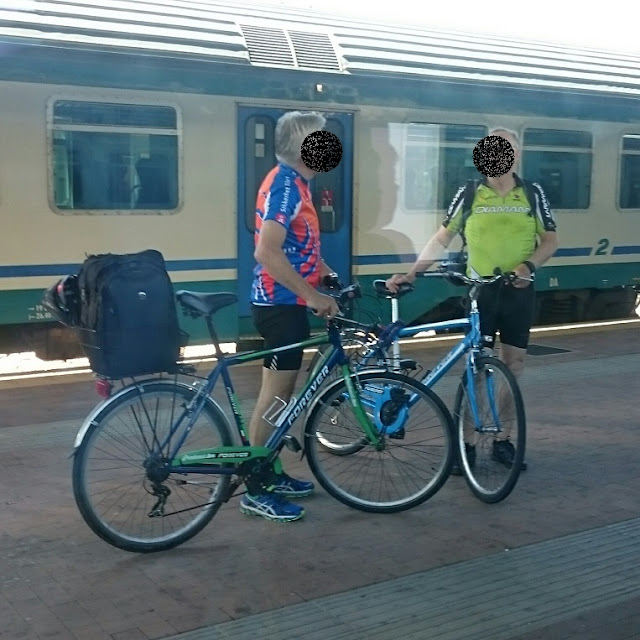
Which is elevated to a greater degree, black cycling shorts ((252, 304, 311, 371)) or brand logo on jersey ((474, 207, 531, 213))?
brand logo on jersey ((474, 207, 531, 213))

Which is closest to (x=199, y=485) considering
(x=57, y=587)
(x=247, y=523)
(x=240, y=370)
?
(x=247, y=523)

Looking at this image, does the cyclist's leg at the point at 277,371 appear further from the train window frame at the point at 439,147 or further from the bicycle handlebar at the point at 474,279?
the train window frame at the point at 439,147

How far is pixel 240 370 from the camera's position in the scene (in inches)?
336

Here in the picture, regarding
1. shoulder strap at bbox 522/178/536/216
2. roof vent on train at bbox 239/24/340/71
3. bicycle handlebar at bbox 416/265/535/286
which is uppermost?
roof vent on train at bbox 239/24/340/71

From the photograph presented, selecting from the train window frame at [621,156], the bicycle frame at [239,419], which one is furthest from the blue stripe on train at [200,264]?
the bicycle frame at [239,419]

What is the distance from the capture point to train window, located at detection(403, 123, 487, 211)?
32.7 feet

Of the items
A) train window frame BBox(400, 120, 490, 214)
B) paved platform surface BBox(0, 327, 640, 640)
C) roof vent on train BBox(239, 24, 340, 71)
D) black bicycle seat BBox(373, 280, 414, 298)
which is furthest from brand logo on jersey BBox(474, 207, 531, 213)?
train window frame BBox(400, 120, 490, 214)

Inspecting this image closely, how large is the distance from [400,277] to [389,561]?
1.59 metres

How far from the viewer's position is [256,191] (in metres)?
9.19

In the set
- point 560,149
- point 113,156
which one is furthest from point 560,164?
point 113,156

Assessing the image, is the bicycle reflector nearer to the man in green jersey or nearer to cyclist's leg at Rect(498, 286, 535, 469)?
the man in green jersey

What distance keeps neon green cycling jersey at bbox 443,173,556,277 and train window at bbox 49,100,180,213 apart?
12.4 feet

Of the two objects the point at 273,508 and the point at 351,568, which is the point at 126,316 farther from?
the point at 351,568

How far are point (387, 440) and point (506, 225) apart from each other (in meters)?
1.40
